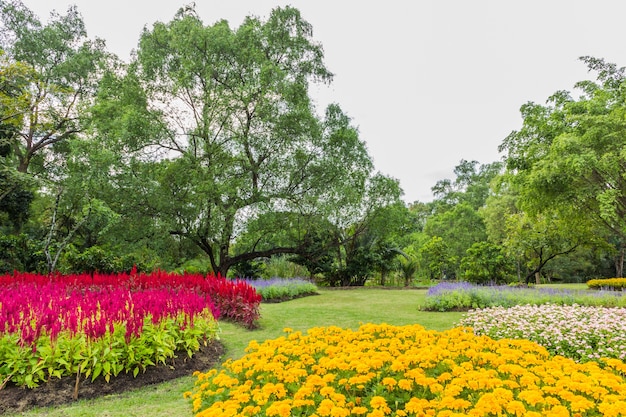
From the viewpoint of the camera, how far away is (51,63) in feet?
66.6

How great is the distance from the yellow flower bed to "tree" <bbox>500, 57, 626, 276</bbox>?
12.2 meters

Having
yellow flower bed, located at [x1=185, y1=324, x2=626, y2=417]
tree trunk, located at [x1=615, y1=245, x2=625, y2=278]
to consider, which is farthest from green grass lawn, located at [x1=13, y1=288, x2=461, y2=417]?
tree trunk, located at [x1=615, y1=245, x2=625, y2=278]

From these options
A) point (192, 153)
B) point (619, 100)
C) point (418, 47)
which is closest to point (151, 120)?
point (192, 153)

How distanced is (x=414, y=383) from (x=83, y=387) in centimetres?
344

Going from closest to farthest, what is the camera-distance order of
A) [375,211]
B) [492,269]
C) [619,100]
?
[619,100], [375,211], [492,269]

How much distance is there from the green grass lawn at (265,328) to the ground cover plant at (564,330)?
1.43 m

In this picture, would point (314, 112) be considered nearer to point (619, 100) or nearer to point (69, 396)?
point (619, 100)

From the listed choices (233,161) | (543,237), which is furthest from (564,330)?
(543,237)

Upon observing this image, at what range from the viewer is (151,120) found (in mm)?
14789

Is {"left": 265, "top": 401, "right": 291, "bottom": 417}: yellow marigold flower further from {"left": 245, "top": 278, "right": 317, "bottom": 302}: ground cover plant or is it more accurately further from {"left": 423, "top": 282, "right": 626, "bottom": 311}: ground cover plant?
{"left": 245, "top": 278, "right": 317, "bottom": 302}: ground cover plant

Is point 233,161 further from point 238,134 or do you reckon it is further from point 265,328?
point 265,328

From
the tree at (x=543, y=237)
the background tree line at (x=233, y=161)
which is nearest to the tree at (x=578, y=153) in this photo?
the background tree line at (x=233, y=161)

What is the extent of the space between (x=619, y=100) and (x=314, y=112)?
12188 millimetres

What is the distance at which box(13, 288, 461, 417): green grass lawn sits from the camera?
3473mm
